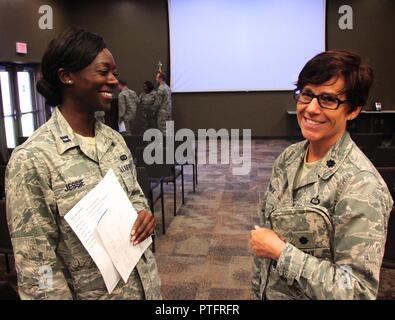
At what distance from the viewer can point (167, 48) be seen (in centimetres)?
1004

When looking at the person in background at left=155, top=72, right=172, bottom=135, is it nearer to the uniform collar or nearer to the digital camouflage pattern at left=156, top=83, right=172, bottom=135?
the digital camouflage pattern at left=156, top=83, right=172, bottom=135

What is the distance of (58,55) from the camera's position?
115 cm

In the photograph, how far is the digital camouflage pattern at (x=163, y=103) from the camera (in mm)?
8359

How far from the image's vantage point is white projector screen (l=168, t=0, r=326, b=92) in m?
9.48

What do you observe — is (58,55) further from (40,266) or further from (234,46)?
(234,46)

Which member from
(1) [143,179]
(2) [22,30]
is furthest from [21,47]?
(1) [143,179]

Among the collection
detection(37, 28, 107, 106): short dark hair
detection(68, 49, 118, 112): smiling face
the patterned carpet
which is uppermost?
detection(37, 28, 107, 106): short dark hair

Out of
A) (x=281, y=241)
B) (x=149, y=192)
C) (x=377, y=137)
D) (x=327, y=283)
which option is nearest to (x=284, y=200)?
(x=281, y=241)

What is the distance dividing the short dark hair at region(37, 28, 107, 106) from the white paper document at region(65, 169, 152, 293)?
32 cm

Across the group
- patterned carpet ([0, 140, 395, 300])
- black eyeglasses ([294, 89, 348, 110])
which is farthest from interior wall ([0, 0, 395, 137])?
black eyeglasses ([294, 89, 348, 110])

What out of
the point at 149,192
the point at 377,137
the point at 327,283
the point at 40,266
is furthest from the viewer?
the point at 377,137

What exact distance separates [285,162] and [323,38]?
9140 mm

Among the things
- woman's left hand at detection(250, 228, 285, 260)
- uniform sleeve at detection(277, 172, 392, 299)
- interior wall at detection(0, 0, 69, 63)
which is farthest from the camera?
interior wall at detection(0, 0, 69, 63)

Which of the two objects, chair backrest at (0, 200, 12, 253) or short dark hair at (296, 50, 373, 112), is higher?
short dark hair at (296, 50, 373, 112)
